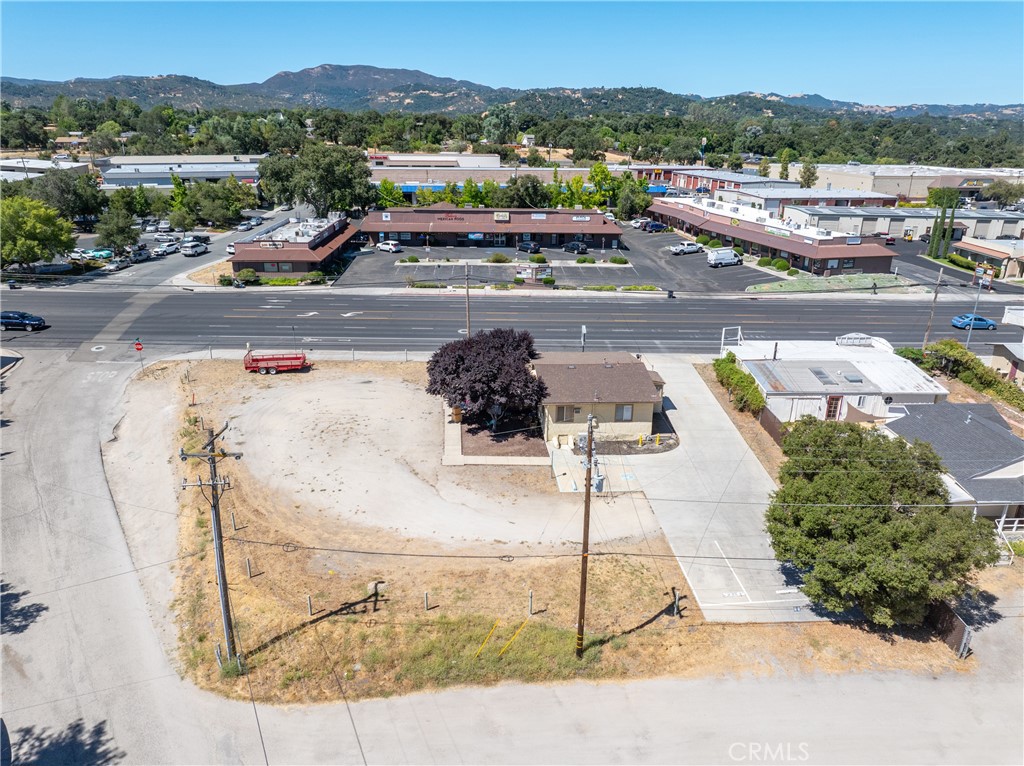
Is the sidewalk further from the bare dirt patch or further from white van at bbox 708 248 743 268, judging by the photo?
white van at bbox 708 248 743 268

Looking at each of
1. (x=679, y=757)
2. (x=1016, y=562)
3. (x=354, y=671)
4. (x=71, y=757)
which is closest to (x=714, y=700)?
(x=679, y=757)

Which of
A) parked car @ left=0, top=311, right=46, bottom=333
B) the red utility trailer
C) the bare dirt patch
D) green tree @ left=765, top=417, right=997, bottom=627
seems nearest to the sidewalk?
the bare dirt patch

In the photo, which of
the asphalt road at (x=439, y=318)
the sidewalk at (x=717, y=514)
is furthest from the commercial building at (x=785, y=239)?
the sidewalk at (x=717, y=514)

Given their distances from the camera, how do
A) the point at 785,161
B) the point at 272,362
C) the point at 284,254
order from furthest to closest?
the point at 785,161 < the point at 284,254 < the point at 272,362

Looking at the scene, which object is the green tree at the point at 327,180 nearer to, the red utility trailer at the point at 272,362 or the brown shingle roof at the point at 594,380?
the red utility trailer at the point at 272,362

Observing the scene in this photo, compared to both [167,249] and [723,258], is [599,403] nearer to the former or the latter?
[723,258]

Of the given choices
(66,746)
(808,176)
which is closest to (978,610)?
(66,746)
